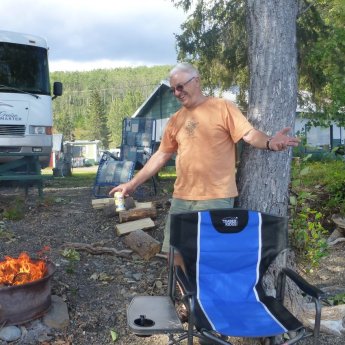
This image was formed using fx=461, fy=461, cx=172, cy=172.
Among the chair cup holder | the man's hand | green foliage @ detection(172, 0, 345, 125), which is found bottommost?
the chair cup holder

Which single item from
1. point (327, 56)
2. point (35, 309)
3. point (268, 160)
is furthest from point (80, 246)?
point (327, 56)

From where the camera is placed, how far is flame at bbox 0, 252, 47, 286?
332cm

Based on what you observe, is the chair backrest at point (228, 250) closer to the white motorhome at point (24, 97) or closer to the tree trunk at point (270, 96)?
the tree trunk at point (270, 96)

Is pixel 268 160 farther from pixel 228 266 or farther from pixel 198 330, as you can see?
pixel 198 330

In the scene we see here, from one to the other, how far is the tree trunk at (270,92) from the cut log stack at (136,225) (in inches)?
59.3

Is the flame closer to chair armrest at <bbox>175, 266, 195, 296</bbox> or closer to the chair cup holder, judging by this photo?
the chair cup holder

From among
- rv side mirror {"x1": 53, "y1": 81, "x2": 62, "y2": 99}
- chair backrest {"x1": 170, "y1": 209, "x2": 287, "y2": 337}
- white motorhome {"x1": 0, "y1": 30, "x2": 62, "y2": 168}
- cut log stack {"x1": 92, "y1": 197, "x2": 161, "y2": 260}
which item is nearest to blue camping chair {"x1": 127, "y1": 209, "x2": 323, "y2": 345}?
chair backrest {"x1": 170, "y1": 209, "x2": 287, "y2": 337}

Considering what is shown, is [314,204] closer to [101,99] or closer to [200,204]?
[200,204]

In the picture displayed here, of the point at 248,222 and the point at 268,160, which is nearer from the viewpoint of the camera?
the point at 248,222

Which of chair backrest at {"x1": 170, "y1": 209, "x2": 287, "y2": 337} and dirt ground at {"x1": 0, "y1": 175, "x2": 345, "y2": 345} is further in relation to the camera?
dirt ground at {"x1": 0, "y1": 175, "x2": 345, "y2": 345}

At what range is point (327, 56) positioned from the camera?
6.15 meters

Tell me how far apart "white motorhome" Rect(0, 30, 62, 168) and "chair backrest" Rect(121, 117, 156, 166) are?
5.67 feet

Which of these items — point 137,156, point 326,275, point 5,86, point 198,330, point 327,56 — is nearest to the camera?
point 198,330

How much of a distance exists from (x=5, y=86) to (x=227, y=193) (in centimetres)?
628
